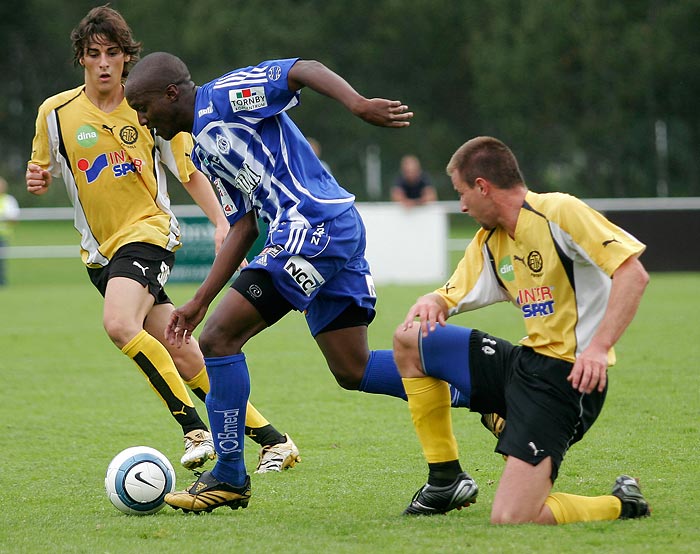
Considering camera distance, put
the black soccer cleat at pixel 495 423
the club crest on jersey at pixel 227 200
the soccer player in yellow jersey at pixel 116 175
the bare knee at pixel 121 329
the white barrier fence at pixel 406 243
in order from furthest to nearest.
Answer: the white barrier fence at pixel 406 243 → the soccer player in yellow jersey at pixel 116 175 → the bare knee at pixel 121 329 → the club crest on jersey at pixel 227 200 → the black soccer cleat at pixel 495 423

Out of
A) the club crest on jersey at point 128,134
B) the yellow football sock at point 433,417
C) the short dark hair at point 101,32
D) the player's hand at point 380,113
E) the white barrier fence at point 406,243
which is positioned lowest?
the white barrier fence at point 406,243

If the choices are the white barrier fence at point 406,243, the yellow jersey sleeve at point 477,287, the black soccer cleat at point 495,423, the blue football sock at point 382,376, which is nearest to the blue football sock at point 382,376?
the blue football sock at point 382,376

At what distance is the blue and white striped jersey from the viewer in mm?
4934

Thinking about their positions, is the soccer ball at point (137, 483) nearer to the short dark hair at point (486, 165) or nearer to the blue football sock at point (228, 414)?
the blue football sock at point (228, 414)

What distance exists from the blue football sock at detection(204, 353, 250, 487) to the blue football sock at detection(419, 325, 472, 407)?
0.80 metres

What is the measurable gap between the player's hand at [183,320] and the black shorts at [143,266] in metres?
1.06

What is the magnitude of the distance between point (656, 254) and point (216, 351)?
14.9 metres

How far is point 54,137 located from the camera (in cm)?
623

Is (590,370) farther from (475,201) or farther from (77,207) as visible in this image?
(77,207)

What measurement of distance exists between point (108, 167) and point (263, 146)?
4.84 ft

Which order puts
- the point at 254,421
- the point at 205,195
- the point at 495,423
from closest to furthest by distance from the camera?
the point at 495,423, the point at 254,421, the point at 205,195

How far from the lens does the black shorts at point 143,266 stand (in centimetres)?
598

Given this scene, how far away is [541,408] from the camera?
14.5 feet

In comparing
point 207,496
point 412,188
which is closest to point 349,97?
point 207,496
